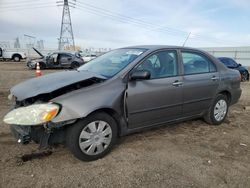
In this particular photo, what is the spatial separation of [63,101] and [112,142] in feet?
3.12

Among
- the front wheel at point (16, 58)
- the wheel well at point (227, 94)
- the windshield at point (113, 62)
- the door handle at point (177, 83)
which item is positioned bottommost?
the front wheel at point (16, 58)

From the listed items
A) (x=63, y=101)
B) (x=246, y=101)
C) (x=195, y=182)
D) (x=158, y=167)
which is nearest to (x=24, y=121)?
(x=63, y=101)

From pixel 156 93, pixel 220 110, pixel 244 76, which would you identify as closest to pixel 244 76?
pixel 244 76

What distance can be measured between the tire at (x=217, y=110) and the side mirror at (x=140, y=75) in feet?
6.47

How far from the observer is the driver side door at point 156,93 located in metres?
3.50

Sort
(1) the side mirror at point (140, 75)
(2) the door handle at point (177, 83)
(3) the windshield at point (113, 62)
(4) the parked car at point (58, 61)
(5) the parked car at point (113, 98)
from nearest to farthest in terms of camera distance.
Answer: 1. (5) the parked car at point (113, 98)
2. (1) the side mirror at point (140, 75)
3. (3) the windshield at point (113, 62)
4. (2) the door handle at point (177, 83)
5. (4) the parked car at point (58, 61)

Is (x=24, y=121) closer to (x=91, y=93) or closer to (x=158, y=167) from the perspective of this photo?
(x=91, y=93)

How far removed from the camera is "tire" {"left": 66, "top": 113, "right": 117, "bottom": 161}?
119 inches

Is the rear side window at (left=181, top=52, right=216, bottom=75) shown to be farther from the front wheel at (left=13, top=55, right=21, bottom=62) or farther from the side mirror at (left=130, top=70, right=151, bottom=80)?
the front wheel at (left=13, top=55, right=21, bottom=62)

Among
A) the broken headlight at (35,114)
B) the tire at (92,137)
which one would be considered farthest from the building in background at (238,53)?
the broken headlight at (35,114)

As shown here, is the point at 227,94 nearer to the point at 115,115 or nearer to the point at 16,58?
the point at 115,115

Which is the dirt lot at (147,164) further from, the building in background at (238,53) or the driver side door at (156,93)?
the building in background at (238,53)

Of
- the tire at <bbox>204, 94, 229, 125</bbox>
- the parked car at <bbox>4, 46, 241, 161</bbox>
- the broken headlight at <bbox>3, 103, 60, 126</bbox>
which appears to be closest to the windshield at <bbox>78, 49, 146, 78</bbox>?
the parked car at <bbox>4, 46, 241, 161</bbox>

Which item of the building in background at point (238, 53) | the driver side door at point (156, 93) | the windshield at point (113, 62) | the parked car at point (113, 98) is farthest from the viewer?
the building in background at point (238, 53)
